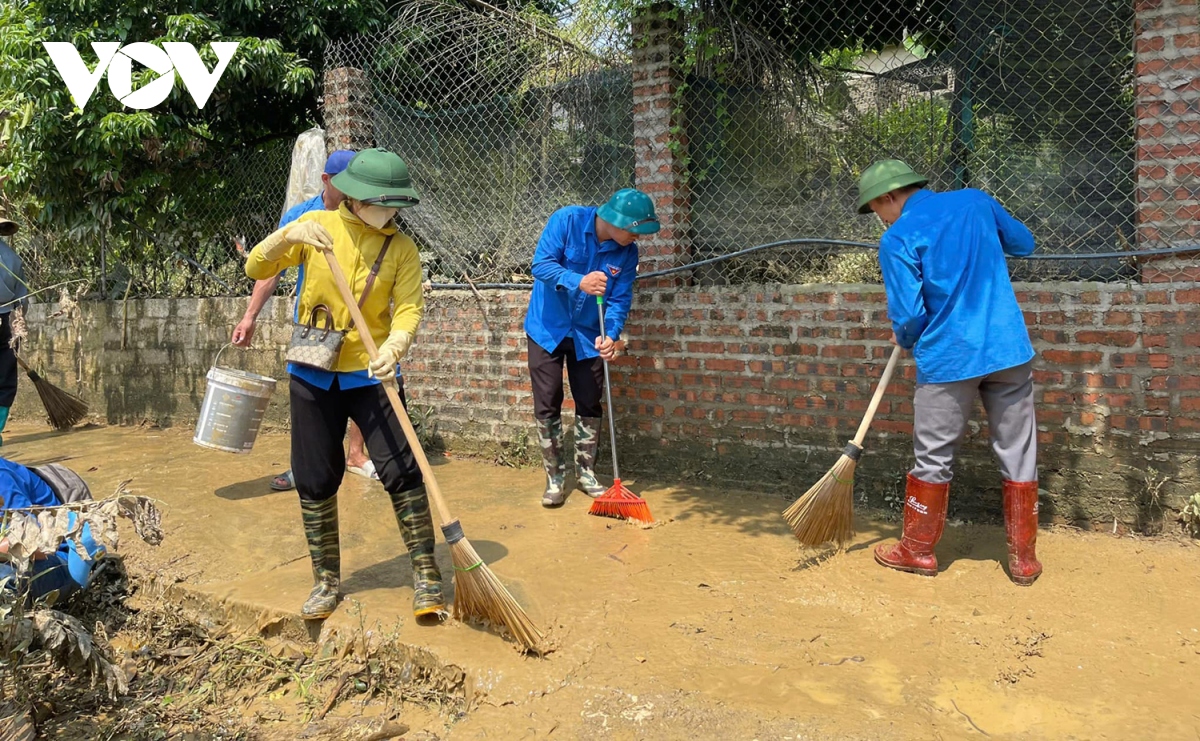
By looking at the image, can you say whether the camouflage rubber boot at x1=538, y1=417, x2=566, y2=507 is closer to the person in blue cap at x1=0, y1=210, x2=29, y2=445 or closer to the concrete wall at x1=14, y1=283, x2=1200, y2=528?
the concrete wall at x1=14, y1=283, x2=1200, y2=528

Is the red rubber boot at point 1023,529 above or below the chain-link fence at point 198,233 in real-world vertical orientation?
below

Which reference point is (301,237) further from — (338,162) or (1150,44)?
(1150,44)

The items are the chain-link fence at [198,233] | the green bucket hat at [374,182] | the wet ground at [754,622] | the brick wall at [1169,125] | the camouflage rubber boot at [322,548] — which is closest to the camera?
the wet ground at [754,622]

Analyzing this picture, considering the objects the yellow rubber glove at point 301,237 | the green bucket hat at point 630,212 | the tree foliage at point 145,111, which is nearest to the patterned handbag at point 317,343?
the yellow rubber glove at point 301,237

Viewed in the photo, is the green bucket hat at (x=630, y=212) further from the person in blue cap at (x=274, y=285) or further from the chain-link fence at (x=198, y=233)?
the chain-link fence at (x=198, y=233)

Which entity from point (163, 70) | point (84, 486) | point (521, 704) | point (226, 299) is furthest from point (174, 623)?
point (163, 70)

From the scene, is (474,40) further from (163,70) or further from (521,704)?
(521,704)

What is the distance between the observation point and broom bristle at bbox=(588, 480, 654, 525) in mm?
4605

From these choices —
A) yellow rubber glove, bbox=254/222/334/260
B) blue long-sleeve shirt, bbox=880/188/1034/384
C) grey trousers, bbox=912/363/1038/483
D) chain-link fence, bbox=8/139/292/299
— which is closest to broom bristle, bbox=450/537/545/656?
yellow rubber glove, bbox=254/222/334/260

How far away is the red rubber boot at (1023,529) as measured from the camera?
12.0 ft

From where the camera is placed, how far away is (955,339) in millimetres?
3629

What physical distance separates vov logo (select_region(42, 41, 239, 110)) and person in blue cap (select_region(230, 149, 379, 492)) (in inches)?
88.7

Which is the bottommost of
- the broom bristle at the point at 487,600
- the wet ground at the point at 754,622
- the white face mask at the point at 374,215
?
the wet ground at the point at 754,622

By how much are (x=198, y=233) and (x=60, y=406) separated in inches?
79.9
